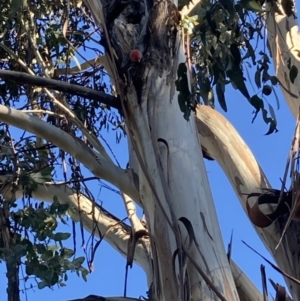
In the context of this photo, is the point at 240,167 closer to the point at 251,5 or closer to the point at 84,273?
the point at 84,273

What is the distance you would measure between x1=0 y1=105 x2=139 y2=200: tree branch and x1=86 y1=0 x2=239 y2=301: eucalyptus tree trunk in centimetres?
63

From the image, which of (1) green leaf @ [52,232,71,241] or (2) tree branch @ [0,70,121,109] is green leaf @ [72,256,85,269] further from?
(2) tree branch @ [0,70,121,109]

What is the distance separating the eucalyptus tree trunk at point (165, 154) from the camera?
193 centimetres

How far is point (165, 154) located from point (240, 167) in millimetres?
849

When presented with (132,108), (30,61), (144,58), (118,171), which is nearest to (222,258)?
(132,108)

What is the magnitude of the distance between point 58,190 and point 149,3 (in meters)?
1.74

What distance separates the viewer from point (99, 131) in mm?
4625

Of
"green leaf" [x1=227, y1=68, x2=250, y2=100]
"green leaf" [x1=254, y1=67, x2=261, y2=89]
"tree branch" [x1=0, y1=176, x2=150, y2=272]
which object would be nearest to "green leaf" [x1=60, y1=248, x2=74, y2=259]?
"tree branch" [x1=0, y1=176, x2=150, y2=272]

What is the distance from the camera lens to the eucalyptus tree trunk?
6.32ft

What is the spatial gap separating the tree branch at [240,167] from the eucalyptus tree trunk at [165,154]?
629mm

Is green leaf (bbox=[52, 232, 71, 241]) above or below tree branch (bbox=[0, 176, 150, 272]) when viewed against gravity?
below

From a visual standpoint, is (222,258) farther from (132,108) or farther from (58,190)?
(58,190)

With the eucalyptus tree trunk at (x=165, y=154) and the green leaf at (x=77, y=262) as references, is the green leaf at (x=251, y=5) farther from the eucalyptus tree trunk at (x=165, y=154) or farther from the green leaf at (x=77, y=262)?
the green leaf at (x=77, y=262)

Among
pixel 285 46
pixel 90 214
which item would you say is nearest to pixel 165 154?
pixel 285 46
